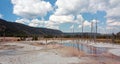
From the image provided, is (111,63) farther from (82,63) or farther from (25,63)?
(25,63)

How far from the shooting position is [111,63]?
25406 mm

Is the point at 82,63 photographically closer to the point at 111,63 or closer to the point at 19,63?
the point at 111,63

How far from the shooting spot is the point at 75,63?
24.5m

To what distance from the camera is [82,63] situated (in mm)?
24547

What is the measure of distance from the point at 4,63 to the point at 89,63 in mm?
9453

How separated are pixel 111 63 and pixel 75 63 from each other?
14.4ft

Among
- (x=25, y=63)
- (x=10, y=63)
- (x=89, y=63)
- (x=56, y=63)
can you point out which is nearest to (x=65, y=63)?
(x=56, y=63)

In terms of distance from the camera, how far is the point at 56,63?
24688mm

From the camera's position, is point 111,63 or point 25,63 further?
point 111,63

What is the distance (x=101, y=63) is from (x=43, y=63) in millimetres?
6639

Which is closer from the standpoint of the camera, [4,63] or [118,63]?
[4,63]

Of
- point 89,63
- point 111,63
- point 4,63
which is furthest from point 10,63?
point 111,63

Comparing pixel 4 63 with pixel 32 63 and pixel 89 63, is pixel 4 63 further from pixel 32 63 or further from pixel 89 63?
pixel 89 63

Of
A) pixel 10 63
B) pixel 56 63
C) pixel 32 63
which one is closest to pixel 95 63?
pixel 56 63
